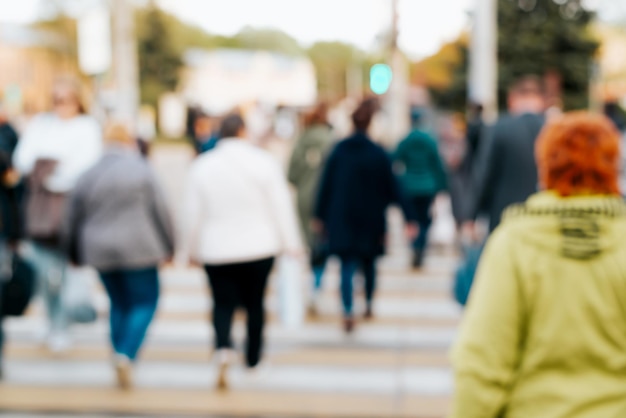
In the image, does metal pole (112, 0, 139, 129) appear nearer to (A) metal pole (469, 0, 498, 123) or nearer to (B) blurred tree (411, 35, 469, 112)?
(A) metal pole (469, 0, 498, 123)

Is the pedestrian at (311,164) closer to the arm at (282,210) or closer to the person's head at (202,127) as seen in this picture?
the arm at (282,210)

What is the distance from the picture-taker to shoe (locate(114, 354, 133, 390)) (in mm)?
6309

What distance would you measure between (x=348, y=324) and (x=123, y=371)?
2094mm

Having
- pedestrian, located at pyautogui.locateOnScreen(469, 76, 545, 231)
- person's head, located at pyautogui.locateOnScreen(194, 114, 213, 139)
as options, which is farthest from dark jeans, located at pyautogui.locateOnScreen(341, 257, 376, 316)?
person's head, located at pyautogui.locateOnScreen(194, 114, 213, 139)

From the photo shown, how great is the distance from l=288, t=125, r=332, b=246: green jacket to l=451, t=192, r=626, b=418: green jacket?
6.45 metres

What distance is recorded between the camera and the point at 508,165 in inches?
254

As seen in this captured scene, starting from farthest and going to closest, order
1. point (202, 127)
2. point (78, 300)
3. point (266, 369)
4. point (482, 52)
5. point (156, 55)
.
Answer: point (156, 55) → point (482, 52) → point (202, 127) → point (78, 300) → point (266, 369)

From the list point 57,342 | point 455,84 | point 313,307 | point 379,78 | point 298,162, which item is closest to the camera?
point 57,342

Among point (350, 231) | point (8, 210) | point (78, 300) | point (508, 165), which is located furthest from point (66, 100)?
point (508, 165)

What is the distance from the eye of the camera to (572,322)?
8.01 feet

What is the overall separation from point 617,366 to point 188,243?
13.7ft

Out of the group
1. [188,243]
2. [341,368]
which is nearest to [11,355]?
[188,243]

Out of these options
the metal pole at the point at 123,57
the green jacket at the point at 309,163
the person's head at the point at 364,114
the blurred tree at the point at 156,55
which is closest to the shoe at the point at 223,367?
the person's head at the point at 364,114

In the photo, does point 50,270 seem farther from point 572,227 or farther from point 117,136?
→ point 572,227
